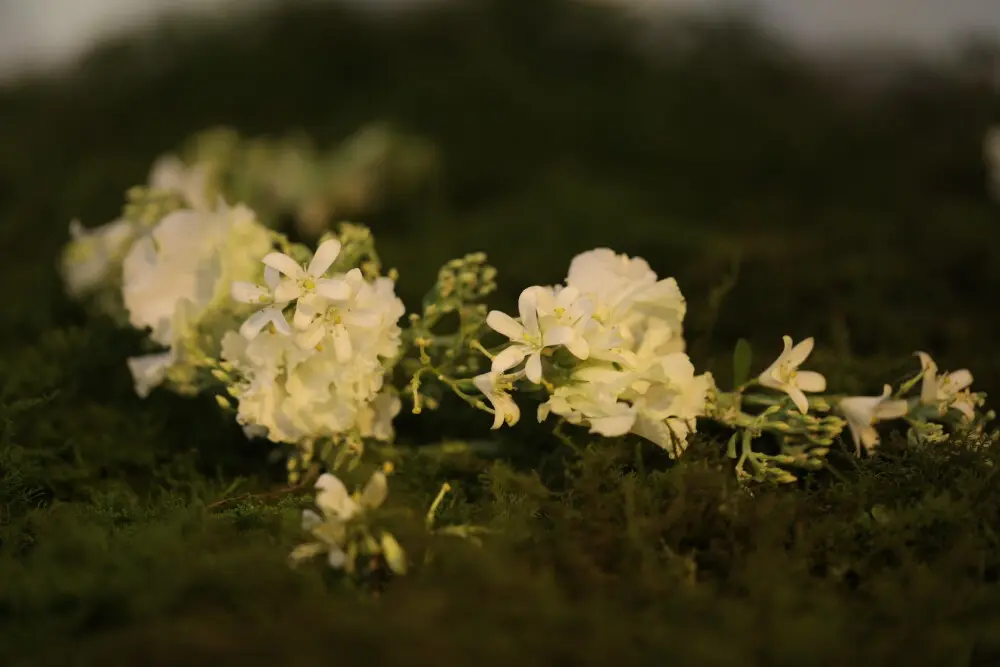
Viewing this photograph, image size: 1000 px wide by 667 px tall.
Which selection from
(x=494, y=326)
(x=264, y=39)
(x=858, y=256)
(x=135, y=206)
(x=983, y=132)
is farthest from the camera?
(x=264, y=39)

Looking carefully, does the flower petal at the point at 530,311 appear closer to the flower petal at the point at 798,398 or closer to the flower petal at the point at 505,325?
the flower petal at the point at 505,325

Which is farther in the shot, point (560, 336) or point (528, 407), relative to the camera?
point (528, 407)

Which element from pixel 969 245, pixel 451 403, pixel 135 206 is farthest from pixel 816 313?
pixel 135 206

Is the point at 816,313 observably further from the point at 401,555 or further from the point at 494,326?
the point at 401,555

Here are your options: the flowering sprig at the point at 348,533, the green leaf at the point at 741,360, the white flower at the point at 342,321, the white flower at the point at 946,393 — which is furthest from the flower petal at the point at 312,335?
the white flower at the point at 946,393

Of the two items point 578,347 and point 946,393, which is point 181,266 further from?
point 946,393

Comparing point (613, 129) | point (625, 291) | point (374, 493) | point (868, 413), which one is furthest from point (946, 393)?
point (613, 129)
